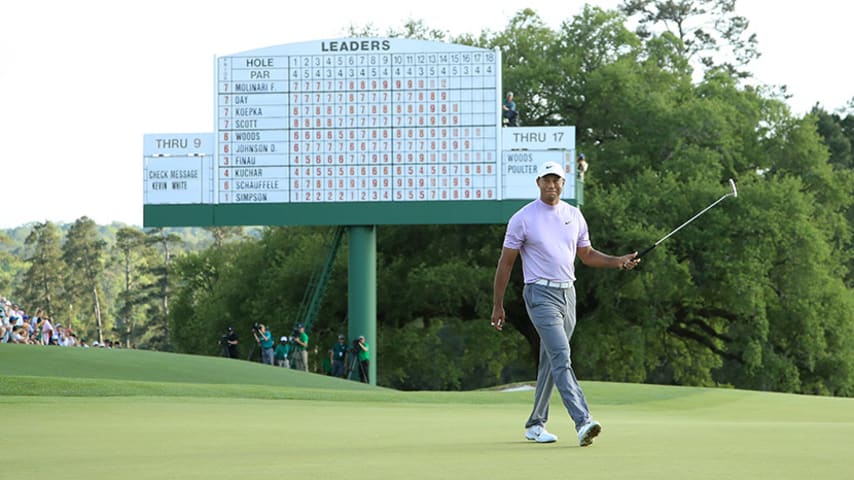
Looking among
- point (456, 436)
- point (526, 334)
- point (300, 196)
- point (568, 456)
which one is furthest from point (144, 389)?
point (526, 334)

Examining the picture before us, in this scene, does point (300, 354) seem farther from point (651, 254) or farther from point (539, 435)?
point (539, 435)

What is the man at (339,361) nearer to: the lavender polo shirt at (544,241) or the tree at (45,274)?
the lavender polo shirt at (544,241)

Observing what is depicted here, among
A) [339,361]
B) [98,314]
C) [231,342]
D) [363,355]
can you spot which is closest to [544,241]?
[363,355]

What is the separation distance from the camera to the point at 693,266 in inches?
1682

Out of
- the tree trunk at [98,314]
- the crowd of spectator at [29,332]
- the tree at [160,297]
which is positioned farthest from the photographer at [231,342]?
the tree trunk at [98,314]

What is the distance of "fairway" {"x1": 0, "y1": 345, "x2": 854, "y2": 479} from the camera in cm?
679

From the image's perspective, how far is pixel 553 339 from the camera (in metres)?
8.84

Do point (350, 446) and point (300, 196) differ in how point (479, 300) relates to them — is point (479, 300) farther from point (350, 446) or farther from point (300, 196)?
Answer: point (350, 446)

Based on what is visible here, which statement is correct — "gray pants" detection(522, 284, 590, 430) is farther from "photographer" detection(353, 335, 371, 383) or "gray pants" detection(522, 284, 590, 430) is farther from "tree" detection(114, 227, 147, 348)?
"tree" detection(114, 227, 147, 348)

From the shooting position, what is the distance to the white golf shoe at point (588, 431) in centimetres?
825

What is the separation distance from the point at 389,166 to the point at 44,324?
36.1ft

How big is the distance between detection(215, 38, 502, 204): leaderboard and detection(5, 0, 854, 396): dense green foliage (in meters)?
9.39

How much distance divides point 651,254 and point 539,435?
1260 inches

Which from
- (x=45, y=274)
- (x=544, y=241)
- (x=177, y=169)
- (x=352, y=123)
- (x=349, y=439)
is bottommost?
(x=45, y=274)
